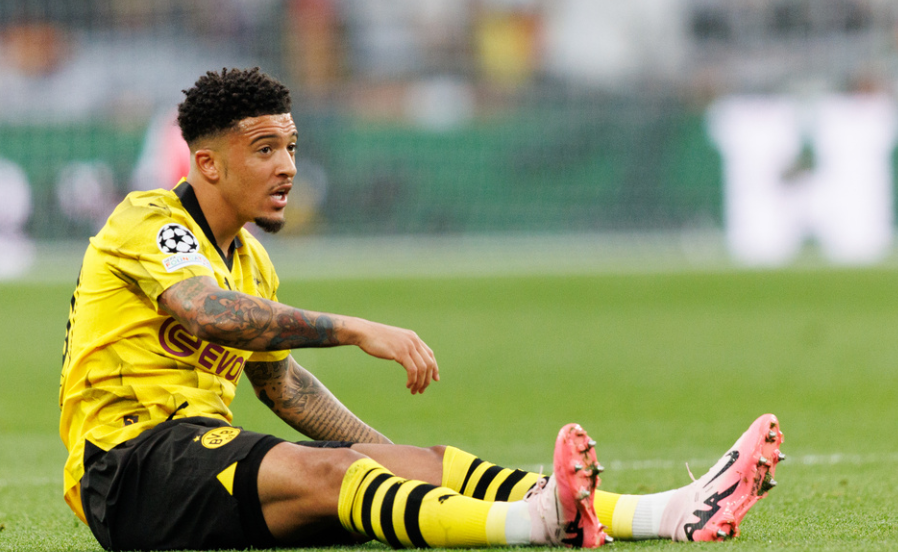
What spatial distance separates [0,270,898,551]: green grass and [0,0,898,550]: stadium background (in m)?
0.08

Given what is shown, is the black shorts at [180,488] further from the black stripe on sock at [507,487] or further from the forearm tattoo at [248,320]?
the black stripe on sock at [507,487]

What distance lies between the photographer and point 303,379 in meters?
4.57

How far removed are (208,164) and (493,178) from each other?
16258mm

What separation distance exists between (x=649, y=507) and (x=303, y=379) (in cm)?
138

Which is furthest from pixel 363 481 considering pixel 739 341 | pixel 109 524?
pixel 739 341

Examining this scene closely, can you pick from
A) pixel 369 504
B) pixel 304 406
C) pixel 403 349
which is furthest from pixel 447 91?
pixel 369 504

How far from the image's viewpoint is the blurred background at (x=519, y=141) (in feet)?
64.7

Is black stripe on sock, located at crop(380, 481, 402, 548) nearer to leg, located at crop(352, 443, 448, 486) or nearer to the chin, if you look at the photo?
leg, located at crop(352, 443, 448, 486)

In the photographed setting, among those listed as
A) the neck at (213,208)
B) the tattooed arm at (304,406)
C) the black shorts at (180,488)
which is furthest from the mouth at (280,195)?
the black shorts at (180,488)

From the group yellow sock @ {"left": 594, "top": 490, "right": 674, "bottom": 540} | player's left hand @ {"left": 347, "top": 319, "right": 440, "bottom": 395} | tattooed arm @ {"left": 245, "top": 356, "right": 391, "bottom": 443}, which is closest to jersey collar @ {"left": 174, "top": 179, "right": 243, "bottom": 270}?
tattooed arm @ {"left": 245, "top": 356, "right": 391, "bottom": 443}

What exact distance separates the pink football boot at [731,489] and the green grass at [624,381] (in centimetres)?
9

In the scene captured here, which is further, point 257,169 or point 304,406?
point 304,406

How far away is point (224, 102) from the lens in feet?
13.3

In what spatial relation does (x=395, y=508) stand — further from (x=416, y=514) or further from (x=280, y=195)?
(x=280, y=195)
